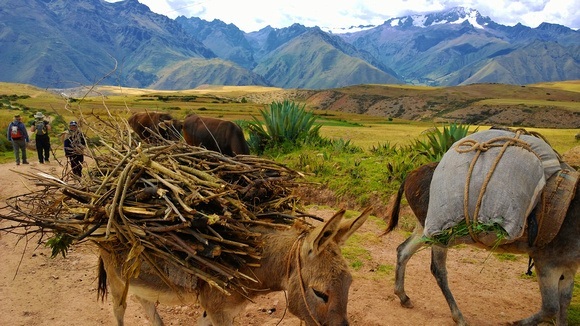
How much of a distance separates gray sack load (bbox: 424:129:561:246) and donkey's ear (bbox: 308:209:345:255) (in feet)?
6.50

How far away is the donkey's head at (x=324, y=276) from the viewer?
2521 millimetres

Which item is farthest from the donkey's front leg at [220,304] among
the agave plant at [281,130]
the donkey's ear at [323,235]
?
the agave plant at [281,130]

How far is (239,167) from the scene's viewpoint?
387 centimetres

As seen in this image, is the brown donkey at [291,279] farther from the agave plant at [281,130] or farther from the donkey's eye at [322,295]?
the agave plant at [281,130]

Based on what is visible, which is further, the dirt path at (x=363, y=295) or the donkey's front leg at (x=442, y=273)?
the dirt path at (x=363, y=295)

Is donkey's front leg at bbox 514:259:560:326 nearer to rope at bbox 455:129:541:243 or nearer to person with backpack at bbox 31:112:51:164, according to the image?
rope at bbox 455:129:541:243

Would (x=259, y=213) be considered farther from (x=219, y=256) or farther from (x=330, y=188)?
(x=330, y=188)

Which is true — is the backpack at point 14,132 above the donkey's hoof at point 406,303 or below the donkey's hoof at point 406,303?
above

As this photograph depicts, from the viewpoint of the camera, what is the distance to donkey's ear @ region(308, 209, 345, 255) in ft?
8.02

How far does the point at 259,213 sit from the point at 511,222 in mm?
2365

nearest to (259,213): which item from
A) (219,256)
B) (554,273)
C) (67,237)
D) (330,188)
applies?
(219,256)

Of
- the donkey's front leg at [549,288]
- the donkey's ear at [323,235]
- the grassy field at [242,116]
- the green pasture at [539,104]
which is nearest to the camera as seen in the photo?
the donkey's ear at [323,235]

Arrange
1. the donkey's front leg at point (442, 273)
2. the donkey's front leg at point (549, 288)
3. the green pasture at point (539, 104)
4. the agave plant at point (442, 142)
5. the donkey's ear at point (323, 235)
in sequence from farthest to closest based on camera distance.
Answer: the green pasture at point (539, 104)
the agave plant at point (442, 142)
the donkey's front leg at point (442, 273)
the donkey's front leg at point (549, 288)
the donkey's ear at point (323, 235)

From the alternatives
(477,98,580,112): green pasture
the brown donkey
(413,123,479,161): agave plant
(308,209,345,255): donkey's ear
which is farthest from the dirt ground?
(477,98,580,112): green pasture
